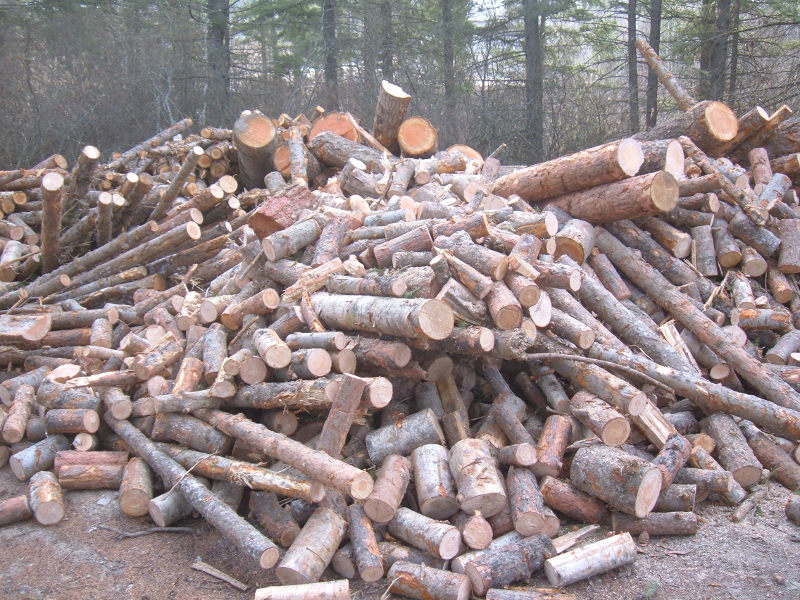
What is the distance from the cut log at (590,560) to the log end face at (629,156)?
14.2ft

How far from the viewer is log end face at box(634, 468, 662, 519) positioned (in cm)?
411

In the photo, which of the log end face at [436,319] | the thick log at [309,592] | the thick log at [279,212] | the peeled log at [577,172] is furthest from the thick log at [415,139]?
the thick log at [309,592]

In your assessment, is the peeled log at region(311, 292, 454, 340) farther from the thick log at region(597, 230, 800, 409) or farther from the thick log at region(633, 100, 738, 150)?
the thick log at region(633, 100, 738, 150)

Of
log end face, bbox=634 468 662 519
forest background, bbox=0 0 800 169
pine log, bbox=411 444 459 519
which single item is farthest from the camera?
forest background, bbox=0 0 800 169

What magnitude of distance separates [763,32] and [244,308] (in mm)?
15118

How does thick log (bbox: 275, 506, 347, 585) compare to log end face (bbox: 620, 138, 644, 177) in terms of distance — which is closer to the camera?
Answer: thick log (bbox: 275, 506, 347, 585)

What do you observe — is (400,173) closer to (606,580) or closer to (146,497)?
(146,497)

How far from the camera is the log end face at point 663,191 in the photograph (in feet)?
22.0

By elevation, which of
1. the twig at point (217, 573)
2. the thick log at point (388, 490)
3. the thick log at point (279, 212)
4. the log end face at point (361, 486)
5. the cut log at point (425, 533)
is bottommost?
the twig at point (217, 573)

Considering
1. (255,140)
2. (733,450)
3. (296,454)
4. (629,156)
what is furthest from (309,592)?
(255,140)

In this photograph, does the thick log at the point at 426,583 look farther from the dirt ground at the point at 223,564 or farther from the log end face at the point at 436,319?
the log end face at the point at 436,319

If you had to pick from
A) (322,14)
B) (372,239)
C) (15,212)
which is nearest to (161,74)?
(322,14)

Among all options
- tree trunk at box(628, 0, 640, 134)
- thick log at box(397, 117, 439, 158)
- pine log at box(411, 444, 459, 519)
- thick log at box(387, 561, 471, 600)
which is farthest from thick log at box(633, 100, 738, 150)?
tree trunk at box(628, 0, 640, 134)

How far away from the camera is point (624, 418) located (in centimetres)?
463
